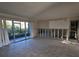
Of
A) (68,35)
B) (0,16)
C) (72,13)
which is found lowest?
(68,35)

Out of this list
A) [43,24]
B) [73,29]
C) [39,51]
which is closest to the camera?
[39,51]

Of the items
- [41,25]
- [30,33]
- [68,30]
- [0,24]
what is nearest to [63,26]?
[68,30]

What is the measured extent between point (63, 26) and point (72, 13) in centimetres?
140

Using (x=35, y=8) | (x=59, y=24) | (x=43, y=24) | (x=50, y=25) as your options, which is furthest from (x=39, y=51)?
(x=43, y=24)

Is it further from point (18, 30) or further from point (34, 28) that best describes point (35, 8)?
point (34, 28)

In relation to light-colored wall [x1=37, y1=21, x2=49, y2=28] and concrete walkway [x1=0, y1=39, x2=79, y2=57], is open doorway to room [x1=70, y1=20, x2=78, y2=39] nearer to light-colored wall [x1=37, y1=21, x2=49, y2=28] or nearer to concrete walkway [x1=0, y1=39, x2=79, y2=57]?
light-colored wall [x1=37, y1=21, x2=49, y2=28]

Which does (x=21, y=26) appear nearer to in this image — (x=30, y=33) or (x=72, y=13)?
(x=30, y=33)

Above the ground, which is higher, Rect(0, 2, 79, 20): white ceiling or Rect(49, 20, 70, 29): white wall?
Rect(0, 2, 79, 20): white ceiling

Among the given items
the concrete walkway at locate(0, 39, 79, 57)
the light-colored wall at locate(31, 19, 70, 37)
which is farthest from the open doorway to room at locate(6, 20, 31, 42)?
the concrete walkway at locate(0, 39, 79, 57)

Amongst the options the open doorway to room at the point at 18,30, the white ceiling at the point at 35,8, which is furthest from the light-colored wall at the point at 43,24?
the open doorway to room at the point at 18,30

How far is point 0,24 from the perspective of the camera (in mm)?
5418

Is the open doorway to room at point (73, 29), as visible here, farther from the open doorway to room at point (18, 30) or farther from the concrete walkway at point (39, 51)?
the open doorway to room at point (18, 30)

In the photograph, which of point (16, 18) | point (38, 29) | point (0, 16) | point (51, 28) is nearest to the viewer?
point (0, 16)

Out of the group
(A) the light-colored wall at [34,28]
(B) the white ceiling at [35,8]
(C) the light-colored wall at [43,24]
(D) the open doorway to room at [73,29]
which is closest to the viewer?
(B) the white ceiling at [35,8]
